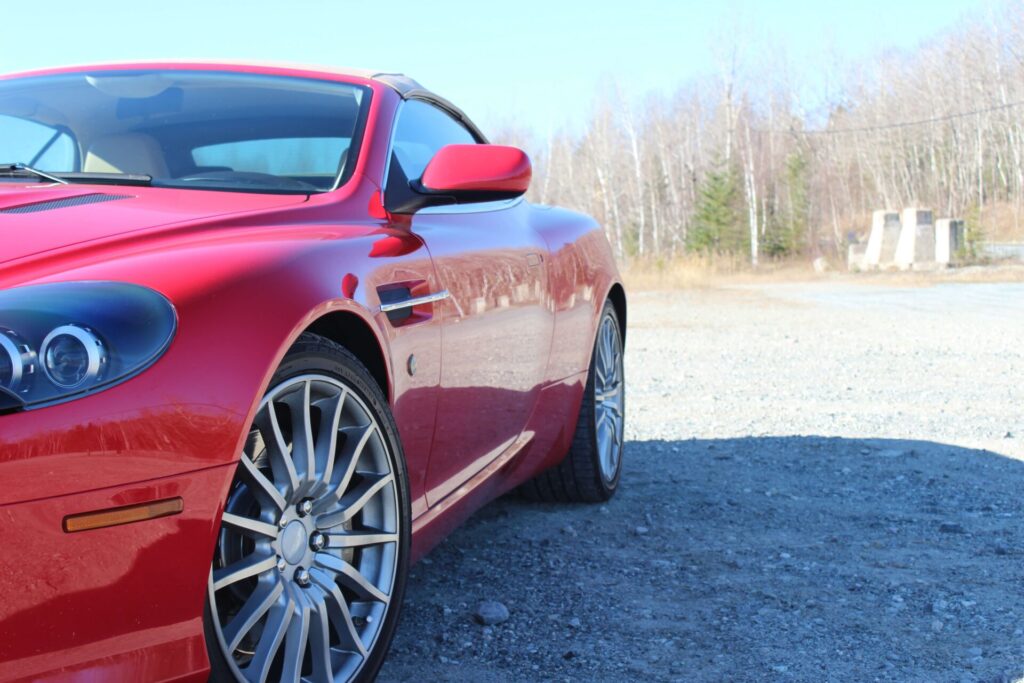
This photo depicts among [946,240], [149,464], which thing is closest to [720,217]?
[946,240]

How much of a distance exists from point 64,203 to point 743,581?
86.9 inches

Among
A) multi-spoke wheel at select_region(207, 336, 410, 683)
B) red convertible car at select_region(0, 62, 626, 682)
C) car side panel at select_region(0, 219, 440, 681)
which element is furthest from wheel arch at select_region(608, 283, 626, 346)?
car side panel at select_region(0, 219, 440, 681)

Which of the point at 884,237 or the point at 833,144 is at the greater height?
the point at 833,144

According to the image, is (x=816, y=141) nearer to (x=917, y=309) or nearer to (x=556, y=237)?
(x=917, y=309)

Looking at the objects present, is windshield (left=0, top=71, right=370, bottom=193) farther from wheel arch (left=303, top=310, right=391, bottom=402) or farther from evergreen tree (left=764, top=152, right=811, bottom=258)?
evergreen tree (left=764, top=152, right=811, bottom=258)

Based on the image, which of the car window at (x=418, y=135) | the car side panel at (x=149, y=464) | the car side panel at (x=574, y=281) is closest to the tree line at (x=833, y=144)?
the car side panel at (x=574, y=281)

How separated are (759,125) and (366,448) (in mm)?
67515

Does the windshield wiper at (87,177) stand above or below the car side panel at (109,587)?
above

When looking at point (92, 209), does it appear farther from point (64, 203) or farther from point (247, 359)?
point (247, 359)

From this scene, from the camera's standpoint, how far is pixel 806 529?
4.15 metres

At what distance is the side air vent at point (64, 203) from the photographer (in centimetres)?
228

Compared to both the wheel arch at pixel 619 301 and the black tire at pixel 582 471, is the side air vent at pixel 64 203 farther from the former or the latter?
the wheel arch at pixel 619 301

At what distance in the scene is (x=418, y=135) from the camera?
350cm

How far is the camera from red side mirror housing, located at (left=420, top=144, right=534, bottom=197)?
296 centimetres
